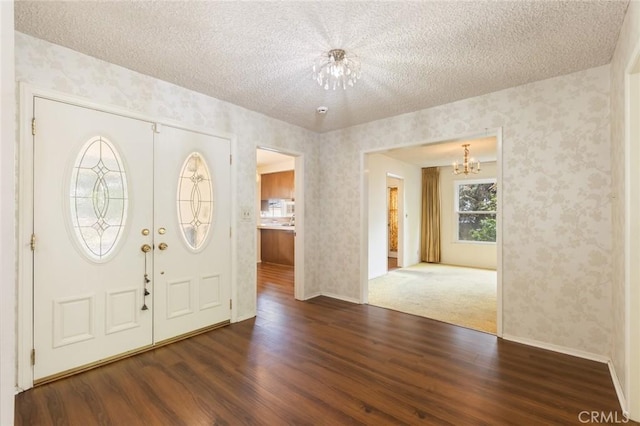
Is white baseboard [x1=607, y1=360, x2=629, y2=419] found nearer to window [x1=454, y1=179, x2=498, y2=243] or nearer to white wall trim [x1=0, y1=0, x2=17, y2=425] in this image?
white wall trim [x1=0, y1=0, x2=17, y2=425]

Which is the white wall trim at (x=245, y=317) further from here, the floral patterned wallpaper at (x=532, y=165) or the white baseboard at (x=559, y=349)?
the white baseboard at (x=559, y=349)

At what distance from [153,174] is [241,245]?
1257mm

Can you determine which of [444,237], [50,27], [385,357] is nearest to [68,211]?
[50,27]

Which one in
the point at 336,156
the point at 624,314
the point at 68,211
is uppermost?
the point at 336,156

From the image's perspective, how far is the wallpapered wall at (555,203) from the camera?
2635 mm

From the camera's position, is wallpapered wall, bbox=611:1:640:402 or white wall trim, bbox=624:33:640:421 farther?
wallpapered wall, bbox=611:1:640:402

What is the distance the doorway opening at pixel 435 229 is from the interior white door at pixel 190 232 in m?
2.05

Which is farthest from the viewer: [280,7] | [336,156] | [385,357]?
[336,156]

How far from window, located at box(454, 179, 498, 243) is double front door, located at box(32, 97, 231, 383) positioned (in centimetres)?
644

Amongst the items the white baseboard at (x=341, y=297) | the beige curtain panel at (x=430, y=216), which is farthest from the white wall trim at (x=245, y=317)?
the beige curtain panel at (x=430, y=216)

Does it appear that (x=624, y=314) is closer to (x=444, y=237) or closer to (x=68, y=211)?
(x=68, y=211)

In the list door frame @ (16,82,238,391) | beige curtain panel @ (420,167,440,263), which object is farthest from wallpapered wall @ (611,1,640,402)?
beige curtain panel @ (420,167,440,263)

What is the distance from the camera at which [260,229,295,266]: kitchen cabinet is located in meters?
7.21

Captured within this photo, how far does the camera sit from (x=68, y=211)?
2367 mm
